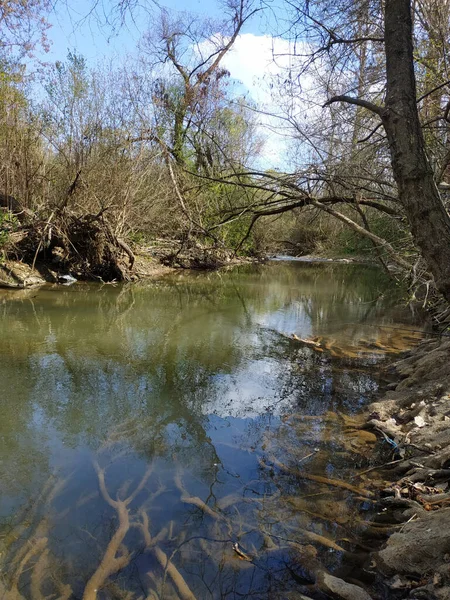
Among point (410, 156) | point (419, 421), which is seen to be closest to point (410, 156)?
point (410, 156)

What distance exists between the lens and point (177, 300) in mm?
13016

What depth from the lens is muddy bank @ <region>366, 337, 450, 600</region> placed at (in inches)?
102

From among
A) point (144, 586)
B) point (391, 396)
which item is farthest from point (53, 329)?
point (144, 586)

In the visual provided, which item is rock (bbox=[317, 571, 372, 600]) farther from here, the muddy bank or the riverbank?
the riverbank

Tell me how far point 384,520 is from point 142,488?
190 centimetres

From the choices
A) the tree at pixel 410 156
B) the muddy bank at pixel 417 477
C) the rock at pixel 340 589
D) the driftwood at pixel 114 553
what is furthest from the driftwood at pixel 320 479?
the tree at pixel 410 156

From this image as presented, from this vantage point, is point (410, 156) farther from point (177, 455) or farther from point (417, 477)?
point (177, 455)

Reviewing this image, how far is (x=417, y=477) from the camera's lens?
3.72 metres

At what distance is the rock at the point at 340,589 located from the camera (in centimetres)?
255

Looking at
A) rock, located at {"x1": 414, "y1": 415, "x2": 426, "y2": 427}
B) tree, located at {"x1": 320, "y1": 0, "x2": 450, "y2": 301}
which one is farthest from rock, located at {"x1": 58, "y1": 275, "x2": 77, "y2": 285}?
tree, located at {"x1": 320, "y1": 0, "x2": 450, "y2": 301}

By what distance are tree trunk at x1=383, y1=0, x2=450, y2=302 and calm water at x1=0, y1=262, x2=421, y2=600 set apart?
2061 mm

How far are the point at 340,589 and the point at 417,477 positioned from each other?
1436mm

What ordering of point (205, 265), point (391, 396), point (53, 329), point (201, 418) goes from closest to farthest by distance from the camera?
point (201, 418) < point (391, 396) < point (53, 329) < point (205, 265)

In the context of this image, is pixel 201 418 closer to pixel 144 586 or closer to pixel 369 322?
pixel 144 586
